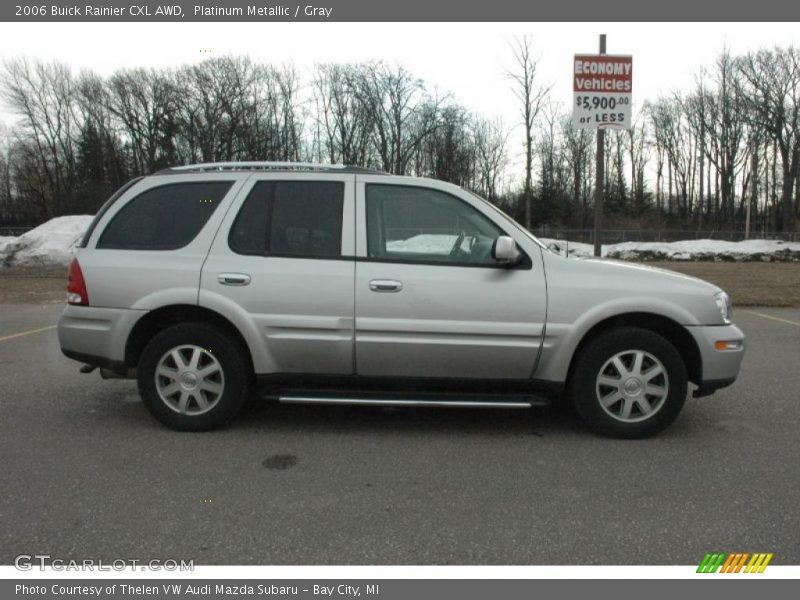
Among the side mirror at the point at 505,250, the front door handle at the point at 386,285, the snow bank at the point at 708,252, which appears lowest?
the front door handle at the point at 386,285

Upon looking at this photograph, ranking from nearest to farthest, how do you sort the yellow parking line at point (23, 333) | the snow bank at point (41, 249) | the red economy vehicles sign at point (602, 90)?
the yellow parking line at point (23, 333)
the red economy vehicles sign at point (602, 90)
the snow bank at point (41, 249)

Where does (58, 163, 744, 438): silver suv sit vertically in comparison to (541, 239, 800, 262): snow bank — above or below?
below

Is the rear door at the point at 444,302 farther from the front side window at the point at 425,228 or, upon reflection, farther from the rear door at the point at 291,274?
the rear door at the point at 291,274

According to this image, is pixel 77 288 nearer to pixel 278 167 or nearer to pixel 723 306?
pixel 278 167

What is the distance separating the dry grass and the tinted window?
31.4ft

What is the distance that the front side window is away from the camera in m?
4.20

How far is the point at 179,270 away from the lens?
424 centimetres

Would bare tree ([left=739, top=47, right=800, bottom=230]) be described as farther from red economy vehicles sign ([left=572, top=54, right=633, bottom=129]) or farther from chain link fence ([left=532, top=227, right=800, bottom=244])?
red economy vehicles sign ([left=572, top=54, right=633, bottom=129])

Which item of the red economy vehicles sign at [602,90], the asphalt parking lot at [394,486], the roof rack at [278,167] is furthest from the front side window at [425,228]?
the red economy vehicles sign at [602,90]

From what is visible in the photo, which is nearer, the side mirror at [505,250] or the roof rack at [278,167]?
the side mirror at [505,250]

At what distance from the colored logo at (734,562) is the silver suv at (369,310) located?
1474mm

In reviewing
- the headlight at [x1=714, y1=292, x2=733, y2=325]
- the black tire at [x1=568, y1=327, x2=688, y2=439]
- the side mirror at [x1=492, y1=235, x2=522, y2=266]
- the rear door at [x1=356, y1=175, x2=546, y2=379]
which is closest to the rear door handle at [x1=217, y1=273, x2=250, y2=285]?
the rear door at [x1=356, y1=175, x2=546, y2=379]

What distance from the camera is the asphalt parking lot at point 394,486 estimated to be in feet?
9.22

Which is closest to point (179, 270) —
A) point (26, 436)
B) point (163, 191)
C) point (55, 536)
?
point (163, 191)
